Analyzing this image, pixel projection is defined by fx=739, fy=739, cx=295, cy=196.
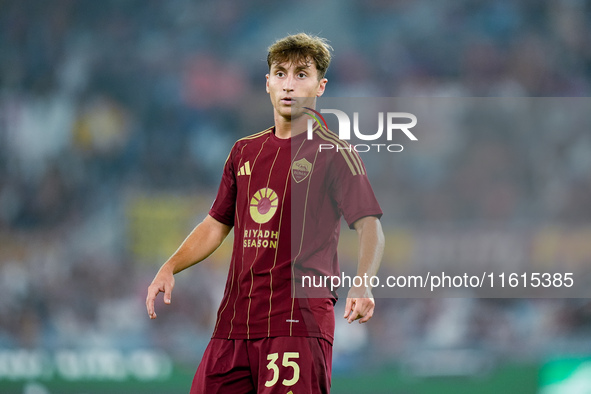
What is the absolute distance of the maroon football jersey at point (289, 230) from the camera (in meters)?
2.63

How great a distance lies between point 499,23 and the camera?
8.00 m

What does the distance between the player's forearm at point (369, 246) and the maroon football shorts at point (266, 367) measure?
0.31 metres

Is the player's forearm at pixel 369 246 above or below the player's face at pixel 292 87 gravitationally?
below

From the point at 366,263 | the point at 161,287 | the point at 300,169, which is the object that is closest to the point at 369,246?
the point at 366,263

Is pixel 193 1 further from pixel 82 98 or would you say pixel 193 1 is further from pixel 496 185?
pixel 496 185

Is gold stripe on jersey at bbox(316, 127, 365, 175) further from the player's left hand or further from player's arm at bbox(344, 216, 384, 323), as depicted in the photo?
the player's left hand

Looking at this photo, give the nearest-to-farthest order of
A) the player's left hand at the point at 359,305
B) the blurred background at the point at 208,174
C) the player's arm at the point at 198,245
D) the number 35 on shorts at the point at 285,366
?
1. the player's left hand at the point at 359,305
2. the number 35 on shorts at the point at 285,366
3. the player's arm at the point at 198,245
4. the blurred background at the point at 208,174

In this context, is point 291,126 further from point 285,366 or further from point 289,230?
point 285,366

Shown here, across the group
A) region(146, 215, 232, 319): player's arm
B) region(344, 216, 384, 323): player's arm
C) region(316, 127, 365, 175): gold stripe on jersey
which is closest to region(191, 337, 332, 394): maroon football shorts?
region(344, 216, 384, 323): player's arm

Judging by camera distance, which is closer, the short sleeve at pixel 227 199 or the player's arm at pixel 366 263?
the player's arm at pixel 366 263

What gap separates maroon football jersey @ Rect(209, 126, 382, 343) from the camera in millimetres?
2627

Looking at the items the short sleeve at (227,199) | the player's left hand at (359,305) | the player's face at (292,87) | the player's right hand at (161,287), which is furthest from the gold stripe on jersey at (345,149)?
the player's right hand at (161,287)

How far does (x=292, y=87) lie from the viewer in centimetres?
280

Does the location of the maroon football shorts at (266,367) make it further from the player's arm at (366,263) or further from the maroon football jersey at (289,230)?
the player's arm at (366,263)
